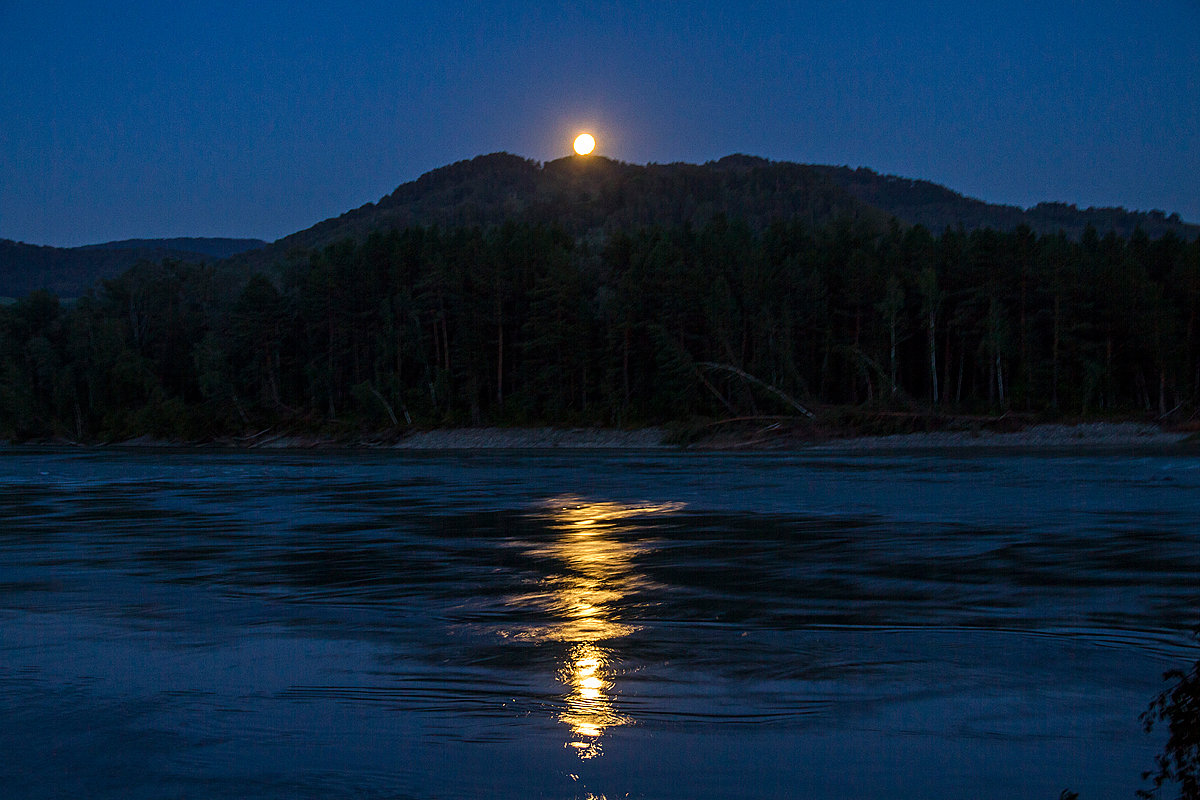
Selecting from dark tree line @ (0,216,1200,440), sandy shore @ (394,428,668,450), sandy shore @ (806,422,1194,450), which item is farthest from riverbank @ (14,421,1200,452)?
dark tree line @ (0,216,1200,440)

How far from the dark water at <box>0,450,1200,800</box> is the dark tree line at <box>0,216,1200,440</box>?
41.9 m

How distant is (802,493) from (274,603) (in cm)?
1764

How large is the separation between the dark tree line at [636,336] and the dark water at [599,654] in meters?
41.9

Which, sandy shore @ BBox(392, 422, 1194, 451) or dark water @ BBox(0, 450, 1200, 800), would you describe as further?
sandy shore @ BBox(392, 422, 1194, 451)

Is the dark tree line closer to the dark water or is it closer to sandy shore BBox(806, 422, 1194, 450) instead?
sandy shore BBox(806, 422, 1194, 450)

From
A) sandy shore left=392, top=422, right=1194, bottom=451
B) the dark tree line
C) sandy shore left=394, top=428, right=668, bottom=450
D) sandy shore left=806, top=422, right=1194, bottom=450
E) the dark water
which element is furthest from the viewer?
the dark tree line

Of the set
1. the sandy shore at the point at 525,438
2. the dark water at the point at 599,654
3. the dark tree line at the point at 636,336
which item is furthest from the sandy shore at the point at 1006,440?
the dark water at the point at 599,654

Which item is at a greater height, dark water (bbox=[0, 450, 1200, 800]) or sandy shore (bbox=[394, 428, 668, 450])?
dark water (bbox=[0, 450, 1200, 800])

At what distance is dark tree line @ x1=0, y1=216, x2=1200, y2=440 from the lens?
72.2m

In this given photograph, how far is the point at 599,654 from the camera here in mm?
9055

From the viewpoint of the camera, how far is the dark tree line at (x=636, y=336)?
237ft

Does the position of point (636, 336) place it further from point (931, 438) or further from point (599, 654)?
point (599, 654)

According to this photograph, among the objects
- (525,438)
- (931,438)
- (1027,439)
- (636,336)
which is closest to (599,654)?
(931,438)

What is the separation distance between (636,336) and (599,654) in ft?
240
